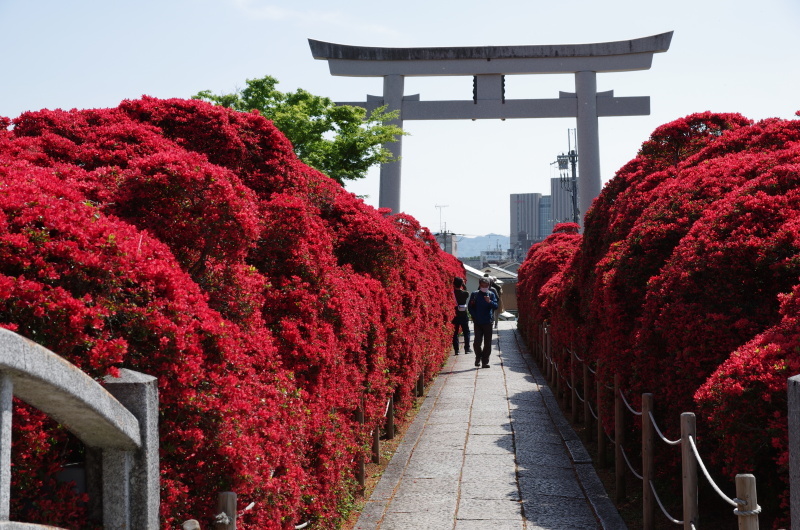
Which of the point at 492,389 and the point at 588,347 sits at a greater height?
the point at 588,347

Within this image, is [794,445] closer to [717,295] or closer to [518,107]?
[717,295]

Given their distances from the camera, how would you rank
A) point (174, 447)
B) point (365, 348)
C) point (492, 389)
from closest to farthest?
point (174, 447)
point (365, 348)
point (492, 389)

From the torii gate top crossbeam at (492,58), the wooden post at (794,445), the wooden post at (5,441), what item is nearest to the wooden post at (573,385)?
the wooden post at (794,445)

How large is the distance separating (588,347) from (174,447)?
18.9 ft

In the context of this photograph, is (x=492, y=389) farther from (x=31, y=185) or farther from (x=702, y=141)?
(x=31, y=185)

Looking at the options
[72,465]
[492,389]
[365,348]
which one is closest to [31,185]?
[72,465]

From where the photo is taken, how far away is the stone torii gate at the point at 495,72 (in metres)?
18.9

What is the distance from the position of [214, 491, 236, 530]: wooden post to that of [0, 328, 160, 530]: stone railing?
0.26 metres

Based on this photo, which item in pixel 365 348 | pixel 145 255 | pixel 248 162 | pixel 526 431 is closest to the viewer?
pixel 145 255

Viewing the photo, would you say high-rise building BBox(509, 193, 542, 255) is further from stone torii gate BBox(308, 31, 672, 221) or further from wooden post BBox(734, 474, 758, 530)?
wooden post BBox(734, 474, 758, 530)

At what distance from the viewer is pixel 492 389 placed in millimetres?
11680

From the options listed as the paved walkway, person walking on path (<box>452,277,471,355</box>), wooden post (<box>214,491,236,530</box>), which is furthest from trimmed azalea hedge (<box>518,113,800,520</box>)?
person walking on path (<box>452,277,471,355</box>)

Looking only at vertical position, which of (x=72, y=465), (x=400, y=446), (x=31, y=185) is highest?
(x=31, y=185)

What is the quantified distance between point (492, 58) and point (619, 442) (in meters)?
14.5
